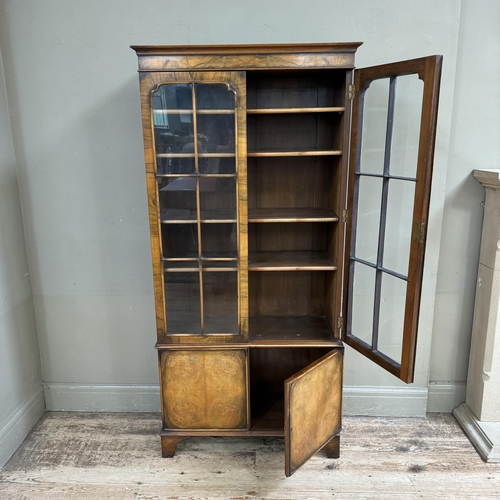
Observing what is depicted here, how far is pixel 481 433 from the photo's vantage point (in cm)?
201

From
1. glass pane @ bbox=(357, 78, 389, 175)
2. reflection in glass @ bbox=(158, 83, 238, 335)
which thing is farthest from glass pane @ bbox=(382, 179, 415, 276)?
reflection in glass @ bbox=(158, 83, 238, 335)

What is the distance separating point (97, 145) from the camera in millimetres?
2018

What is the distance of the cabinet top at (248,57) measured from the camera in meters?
1.57

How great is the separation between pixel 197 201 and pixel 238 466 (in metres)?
1.13

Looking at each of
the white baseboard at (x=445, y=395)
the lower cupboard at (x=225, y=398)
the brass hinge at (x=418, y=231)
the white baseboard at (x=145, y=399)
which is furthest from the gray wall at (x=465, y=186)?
the lower cupboard at (x=225, y=398)

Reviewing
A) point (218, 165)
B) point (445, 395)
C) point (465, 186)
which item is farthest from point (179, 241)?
point (445, 395)

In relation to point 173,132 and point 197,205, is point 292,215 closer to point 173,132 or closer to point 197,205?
point 197,205

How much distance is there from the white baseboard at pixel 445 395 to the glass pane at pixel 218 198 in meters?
1.38

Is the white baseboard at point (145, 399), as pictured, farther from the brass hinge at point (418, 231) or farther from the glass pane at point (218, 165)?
the glass pane at point (218, 165)

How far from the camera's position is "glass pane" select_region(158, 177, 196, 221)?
169 cm

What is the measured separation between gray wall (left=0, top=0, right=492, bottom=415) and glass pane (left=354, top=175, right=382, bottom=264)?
265mm

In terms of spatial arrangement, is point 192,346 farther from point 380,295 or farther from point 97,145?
point 97,145

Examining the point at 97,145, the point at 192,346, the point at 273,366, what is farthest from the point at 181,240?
the point at 273,366

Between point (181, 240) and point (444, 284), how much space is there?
4.15 ft
